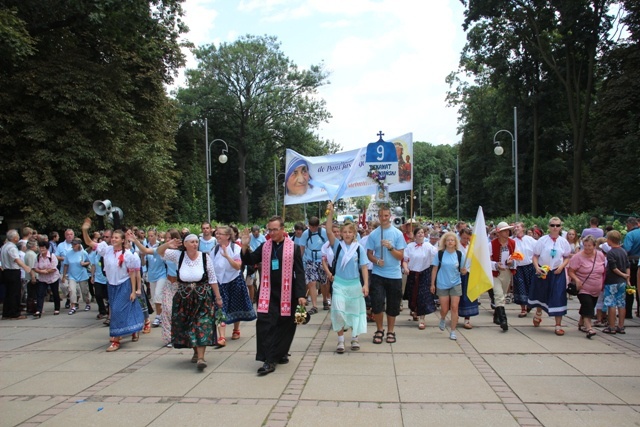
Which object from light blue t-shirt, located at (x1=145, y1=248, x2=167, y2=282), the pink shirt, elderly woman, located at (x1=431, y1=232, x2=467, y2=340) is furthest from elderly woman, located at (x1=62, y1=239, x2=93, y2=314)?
the pink shirt

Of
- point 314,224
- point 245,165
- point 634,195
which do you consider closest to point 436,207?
point 245,165

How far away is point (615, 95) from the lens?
30.3 m

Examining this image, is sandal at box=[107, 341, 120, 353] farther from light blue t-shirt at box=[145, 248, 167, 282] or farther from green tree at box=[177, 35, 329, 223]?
green tree at box=[177, 35, 329, 223]

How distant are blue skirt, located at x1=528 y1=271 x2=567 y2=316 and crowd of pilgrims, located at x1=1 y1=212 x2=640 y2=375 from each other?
0.02 meters

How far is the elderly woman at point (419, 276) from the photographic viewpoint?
9.84 m

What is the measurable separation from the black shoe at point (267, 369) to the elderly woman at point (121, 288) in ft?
9.05

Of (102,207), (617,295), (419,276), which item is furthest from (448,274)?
(102,207)

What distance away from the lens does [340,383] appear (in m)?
6.20

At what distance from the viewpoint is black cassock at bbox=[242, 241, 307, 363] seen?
6789 millimetres

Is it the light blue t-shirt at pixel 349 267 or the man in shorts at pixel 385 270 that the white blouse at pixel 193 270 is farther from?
the man in shorts at pixel 385 270

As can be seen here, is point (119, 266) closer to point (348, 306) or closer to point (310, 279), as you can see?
point (348, 306)

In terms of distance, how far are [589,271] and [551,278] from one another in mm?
589

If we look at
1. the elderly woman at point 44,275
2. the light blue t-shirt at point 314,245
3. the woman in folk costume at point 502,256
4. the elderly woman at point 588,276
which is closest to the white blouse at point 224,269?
the light blue t-shirt at point 314,245

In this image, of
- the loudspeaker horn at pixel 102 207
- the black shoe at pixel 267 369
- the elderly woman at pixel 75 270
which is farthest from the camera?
the elderly woman at pixel 75 270
